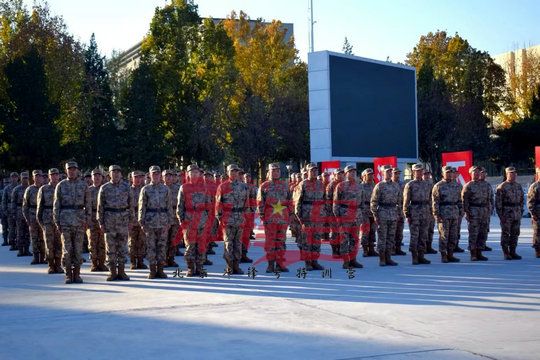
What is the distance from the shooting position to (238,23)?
6675 cm

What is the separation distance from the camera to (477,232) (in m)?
15.2

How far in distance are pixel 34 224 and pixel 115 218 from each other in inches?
185

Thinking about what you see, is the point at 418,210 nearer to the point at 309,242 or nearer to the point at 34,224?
the point at 309,242

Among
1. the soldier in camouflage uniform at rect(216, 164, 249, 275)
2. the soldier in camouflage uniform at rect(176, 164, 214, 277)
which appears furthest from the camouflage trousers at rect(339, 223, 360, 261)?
the soldier in camouflage uniform at rect(176, 164, 214, 277)

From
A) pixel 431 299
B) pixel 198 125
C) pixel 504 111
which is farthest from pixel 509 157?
pixel 431 299

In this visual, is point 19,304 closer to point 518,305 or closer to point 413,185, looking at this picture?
point 518,305

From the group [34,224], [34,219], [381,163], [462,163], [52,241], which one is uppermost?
[381,163]

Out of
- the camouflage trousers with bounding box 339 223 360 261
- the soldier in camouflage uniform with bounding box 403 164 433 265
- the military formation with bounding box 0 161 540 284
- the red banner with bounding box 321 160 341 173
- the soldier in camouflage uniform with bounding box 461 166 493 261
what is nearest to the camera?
the military formation with bounding box 0 161 540 284

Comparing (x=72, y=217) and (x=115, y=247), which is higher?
(x=72, y=217)

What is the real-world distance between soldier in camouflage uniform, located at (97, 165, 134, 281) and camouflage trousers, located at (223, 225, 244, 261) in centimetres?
168

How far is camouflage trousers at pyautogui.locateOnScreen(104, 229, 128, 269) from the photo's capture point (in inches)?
516

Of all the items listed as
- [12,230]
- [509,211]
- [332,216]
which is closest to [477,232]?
[509,211]

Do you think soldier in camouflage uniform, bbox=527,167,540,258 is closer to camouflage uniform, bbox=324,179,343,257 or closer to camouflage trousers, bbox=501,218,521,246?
camouflage trousers, bbox=501,218,521,246

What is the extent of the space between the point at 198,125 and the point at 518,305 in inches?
1766
